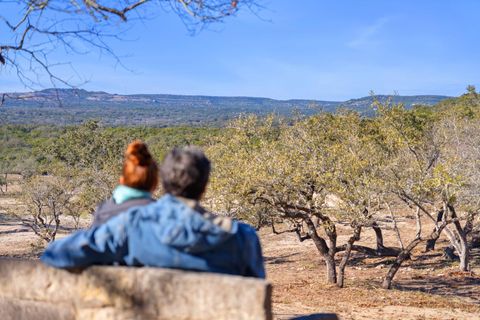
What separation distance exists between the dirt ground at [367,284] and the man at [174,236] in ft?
9.99

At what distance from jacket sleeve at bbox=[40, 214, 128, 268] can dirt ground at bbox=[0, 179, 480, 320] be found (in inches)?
122

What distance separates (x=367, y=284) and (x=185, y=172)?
12951mm

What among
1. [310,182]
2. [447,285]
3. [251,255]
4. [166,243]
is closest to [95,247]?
[166,243]

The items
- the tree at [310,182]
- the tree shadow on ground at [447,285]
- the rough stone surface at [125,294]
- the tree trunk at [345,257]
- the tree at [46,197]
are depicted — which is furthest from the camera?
the tree at [46,197]

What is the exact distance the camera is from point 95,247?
113 inches

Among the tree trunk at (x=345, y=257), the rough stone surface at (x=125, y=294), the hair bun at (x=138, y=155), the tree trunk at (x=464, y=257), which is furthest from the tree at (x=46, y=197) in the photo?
the hair bun at (x=138, y=155)

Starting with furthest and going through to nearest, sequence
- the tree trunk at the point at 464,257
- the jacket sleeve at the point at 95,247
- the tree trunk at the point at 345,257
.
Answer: the tree trunk at the point at 464,257 < the tree trunk at the point at 345,257 < the jacket sleeve at the point at 95,247

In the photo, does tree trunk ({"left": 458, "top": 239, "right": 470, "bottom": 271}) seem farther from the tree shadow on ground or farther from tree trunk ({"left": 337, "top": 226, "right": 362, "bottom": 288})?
tree trunk ({"left": 337, "top": 226, "right": 362, "bottom": 288})

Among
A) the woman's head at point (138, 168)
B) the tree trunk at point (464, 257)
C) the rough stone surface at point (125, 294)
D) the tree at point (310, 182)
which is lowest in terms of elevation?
the tree trunk at point (464, 257)

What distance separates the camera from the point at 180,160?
2.78 m

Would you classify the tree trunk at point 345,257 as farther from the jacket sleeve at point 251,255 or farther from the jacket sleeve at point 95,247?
the jacket sleeve at point 95,247

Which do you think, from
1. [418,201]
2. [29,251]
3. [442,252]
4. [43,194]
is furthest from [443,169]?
[29,251]

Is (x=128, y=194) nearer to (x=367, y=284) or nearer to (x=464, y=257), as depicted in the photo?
(x=367, y=284)

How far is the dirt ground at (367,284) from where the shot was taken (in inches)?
433
